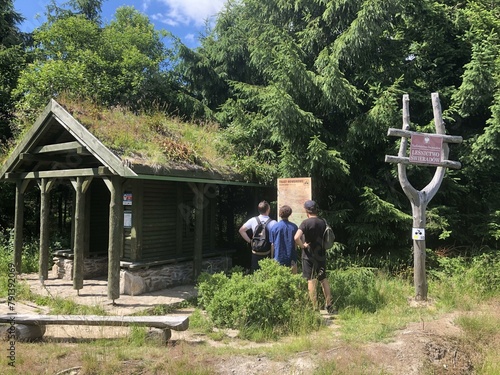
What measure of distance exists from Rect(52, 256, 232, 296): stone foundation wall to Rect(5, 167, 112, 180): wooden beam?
2.22m

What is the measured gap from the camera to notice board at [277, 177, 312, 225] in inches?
295

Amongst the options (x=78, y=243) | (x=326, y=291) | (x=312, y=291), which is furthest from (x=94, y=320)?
(x=326, y=291)

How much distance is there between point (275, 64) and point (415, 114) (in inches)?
155

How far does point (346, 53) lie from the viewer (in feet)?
31.3

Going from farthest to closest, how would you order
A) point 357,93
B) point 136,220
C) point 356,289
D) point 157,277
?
point 357,93 → point 157,277 → point 136,220 → point 356,289

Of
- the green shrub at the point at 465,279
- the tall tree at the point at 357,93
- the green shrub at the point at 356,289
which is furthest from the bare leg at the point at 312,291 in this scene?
the tall tree at the point at 357,93

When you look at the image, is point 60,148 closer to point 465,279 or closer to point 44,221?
point 44,221

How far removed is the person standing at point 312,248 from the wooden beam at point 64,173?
12.3ft

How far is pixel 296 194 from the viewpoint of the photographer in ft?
25.0

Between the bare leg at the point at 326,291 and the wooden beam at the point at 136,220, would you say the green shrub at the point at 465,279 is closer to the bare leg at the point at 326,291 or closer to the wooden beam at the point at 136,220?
the bare leg at the point at 326,291

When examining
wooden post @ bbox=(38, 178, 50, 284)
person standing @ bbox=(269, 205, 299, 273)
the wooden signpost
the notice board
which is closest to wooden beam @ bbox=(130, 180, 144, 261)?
wooden post @ bbox=(38, 178, 50, 284)

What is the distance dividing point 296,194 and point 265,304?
2.51 meters

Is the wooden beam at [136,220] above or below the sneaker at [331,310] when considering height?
above

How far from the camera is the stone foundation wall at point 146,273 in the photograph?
8258 millimetres
